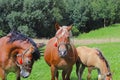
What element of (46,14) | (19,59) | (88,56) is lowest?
(46,14)

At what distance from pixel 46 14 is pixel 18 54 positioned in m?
48.3

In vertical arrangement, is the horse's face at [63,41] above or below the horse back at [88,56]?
above

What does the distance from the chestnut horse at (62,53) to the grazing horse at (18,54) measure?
1.07m

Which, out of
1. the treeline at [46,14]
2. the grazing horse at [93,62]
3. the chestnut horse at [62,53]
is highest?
the chestnut horse at [62,53]

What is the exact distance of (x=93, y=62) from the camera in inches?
433

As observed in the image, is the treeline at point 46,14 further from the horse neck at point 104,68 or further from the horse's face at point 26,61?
the horse's face at point 26,61

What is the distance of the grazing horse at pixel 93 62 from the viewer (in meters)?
10.0

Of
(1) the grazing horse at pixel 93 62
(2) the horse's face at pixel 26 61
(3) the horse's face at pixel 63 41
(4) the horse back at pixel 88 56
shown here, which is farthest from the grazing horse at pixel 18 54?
(4) the horse back at pixel 88 56

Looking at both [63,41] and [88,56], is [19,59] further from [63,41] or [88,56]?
[88,56]

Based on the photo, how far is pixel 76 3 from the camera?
6462cm

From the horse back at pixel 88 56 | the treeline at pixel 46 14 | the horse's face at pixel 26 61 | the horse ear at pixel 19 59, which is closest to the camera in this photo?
the horse's face at pixel 26 61

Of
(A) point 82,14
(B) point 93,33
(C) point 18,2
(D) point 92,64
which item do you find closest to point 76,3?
(A) point 82,14

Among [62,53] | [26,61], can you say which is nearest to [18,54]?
[26,61]

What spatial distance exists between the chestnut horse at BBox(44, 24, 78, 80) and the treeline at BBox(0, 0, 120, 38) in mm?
43812
